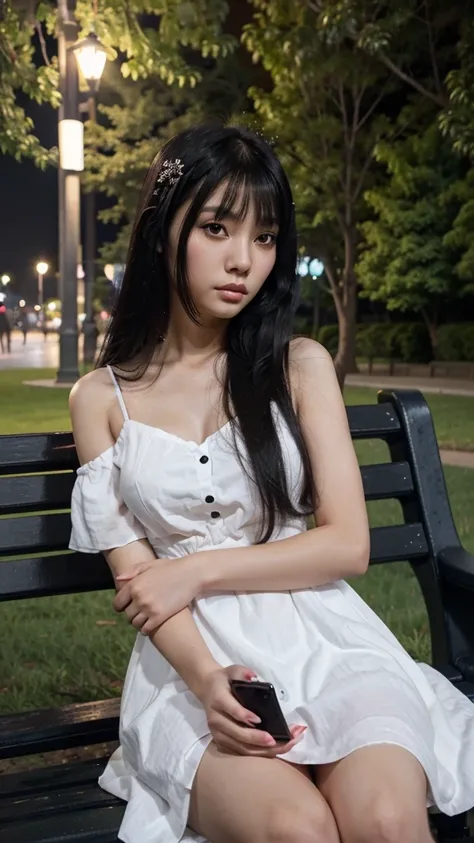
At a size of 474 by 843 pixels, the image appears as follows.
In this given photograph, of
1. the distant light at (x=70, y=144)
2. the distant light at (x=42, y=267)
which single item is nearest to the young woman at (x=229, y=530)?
the distant light at (x=70, y=144)

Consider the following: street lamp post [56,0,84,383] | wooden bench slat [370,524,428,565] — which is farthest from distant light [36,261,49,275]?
wooden bench slat [370,524,428,565]

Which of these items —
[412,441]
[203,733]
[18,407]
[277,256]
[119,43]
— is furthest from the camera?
[18,407]

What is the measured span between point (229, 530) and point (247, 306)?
0.55 m

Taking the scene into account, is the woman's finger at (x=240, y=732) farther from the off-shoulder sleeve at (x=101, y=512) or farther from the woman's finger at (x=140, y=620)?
the off-shoulder sleeve at (x=101, y=512)

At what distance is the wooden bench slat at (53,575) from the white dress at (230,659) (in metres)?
0.19

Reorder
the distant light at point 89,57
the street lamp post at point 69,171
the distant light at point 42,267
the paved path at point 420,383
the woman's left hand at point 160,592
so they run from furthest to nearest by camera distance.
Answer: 1. the distant light at point 42,267
2. the paved path at point 420,383
3. the street lamp post at point 69,171
4. the distant light at point 89,57
5. the woman's left hand at point 160,592

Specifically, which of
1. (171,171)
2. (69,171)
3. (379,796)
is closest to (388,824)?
(379,796)

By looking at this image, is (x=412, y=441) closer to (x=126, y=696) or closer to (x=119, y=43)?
(x=126, y=696)

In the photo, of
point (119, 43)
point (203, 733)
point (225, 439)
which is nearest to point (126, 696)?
point (203, 733)

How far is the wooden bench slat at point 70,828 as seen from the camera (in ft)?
5.84

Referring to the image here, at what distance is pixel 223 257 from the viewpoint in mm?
2104

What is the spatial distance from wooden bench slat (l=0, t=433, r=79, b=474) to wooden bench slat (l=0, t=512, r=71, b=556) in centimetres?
12

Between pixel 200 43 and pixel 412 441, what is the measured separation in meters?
5.48

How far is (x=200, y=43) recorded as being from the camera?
23.8 feet
